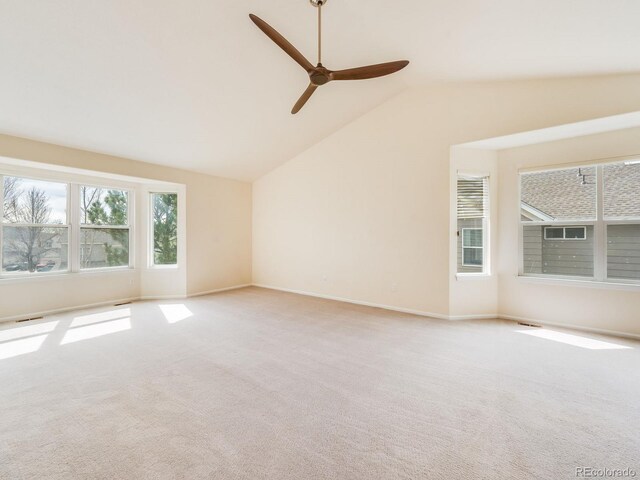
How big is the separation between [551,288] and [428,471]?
3561 mm

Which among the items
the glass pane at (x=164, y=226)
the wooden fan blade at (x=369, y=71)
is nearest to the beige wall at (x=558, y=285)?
the wooden fan blade at (x=369, y=71)

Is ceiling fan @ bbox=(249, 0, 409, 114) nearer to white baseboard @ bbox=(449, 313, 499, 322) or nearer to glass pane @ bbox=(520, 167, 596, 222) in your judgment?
glass pane @ bbox=(520, 167, 596, 222)

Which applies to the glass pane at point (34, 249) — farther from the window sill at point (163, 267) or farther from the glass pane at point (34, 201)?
the window sill at point (163, 267)

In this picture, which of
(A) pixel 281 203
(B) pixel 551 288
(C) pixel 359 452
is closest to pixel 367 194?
(A) pixel 281 203

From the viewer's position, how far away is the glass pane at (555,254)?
3.60 m

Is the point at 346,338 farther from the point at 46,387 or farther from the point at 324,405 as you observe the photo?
the point at 46,387

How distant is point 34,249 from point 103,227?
0.94 m

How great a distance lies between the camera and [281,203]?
6.05 meters

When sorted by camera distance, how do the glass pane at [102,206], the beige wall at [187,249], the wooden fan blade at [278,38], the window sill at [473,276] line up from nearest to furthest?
the wooden fan blade at [278,38] < the beige wall at [187,249] < the window sill at [473,276] < the glass pane at [102,206]

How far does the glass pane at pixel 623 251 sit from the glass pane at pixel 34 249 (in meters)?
8.07

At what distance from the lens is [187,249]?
535 centimetres

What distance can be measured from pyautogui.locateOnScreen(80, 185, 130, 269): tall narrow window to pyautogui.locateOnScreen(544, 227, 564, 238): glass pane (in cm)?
709

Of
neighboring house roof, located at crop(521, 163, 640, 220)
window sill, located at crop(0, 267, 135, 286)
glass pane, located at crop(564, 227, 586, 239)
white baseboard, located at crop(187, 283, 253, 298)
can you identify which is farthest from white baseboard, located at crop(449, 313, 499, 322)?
window sill, located at crop(0, 267, 135, 286)

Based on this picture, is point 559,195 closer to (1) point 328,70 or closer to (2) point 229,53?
(1) point 328,70
